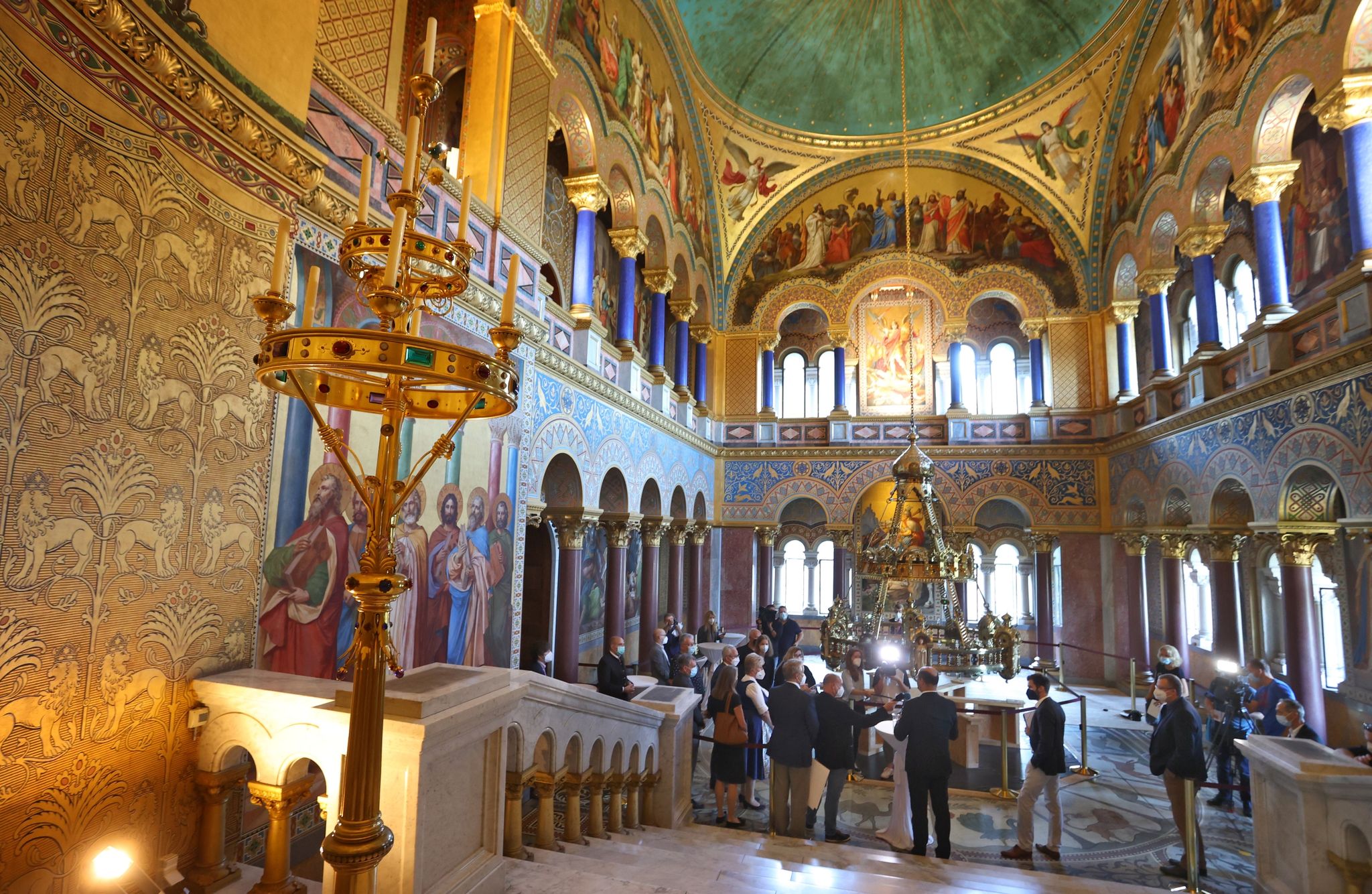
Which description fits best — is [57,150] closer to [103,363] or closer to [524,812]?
[103,363]

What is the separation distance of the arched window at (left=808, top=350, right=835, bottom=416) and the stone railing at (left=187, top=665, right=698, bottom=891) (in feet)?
50.0

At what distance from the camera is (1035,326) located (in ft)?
55.2

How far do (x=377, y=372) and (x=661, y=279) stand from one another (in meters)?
12.4

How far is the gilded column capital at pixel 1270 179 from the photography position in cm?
973

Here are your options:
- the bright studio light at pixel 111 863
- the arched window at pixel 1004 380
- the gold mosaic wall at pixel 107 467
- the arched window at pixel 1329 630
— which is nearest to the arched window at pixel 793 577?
the arched window at pixel 1004 380

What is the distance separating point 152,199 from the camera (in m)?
3.41

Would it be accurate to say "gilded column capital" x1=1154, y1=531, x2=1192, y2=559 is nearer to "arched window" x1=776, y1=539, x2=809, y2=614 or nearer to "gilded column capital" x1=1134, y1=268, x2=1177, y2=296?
"gilded column capital" x1=1134, y1=268, x2=1177, y2=296

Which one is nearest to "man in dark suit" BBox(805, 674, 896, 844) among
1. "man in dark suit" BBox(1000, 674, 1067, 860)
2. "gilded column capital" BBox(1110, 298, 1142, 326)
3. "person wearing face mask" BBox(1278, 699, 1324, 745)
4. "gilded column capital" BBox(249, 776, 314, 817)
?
"man in dark suit" BBox(1000, 674, 1067, 860)

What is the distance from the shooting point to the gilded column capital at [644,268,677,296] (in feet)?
46.4

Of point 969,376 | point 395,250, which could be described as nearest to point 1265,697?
point 395,250

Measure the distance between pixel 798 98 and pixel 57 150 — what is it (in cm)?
1628

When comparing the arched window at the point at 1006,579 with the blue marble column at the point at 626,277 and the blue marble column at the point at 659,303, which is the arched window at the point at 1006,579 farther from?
the blue marble column at the point at 626,277

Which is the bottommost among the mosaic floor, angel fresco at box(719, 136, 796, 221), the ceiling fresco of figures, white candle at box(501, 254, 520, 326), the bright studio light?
the mosaic floor

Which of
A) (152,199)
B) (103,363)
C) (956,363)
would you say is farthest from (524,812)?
(956,363)
